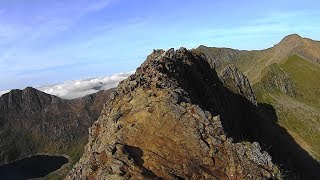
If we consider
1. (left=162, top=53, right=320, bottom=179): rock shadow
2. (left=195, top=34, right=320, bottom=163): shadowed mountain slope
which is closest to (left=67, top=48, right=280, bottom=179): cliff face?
(left=162, top=53, right=320, bottom=179): rock shadow

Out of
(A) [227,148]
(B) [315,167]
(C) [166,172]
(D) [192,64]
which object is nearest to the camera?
(C) [166,172]

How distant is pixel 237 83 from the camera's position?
105 metres

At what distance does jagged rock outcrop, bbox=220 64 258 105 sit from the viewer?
9807cm

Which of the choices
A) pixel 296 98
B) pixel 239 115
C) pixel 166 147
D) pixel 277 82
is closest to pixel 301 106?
pixel 296 98

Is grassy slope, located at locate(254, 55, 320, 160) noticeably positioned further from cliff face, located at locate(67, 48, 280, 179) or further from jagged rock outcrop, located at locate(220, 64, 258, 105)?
cliff face, located at locate(67, 48, 280, 179)

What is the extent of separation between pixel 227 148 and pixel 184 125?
410 centimetres

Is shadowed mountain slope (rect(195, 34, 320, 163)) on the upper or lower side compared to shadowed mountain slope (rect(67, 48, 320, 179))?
lower

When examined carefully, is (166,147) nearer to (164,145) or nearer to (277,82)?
(164,145)

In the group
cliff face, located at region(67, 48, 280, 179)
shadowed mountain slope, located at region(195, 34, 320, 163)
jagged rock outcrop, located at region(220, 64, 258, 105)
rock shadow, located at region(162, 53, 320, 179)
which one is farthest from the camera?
shadowed mountain slope, located at region(195, 34, 320, 163)

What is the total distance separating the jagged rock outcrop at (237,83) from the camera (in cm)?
9807

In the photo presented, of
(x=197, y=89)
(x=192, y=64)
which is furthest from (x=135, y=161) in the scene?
(x=192, y=64)

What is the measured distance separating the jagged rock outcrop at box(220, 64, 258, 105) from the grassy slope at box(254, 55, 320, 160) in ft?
76.1

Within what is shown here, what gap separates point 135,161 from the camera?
98.9 feet

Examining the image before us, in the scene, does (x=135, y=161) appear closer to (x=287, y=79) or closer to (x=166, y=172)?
(x=166, y=172)
